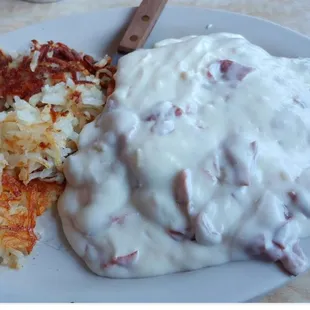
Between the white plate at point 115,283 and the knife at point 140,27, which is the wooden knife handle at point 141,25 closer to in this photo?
the knife at point 140,27

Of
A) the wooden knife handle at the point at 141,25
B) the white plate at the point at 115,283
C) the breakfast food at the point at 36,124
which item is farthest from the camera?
the wooden knife handle at the point at 141,25

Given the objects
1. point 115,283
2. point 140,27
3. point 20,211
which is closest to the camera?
point 115,283

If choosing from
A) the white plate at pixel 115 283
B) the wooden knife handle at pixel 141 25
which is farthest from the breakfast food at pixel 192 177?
the wooden knife handle at pixel 141 25

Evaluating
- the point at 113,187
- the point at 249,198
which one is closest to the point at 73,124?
the point at 113,187

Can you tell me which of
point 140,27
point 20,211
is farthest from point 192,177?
point 140,27

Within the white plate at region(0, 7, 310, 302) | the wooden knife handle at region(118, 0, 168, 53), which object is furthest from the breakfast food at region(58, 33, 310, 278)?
the wooden knife handle at region(118, 0, 168, 53)

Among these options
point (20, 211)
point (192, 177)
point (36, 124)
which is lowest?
point (20, 211)

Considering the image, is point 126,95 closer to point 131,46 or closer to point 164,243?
point 131,46

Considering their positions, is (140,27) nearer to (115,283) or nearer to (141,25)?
(141,25)
